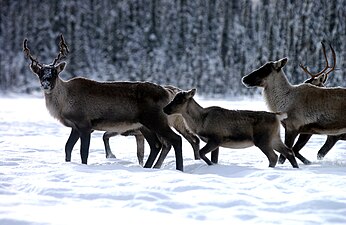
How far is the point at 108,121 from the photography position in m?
6.59

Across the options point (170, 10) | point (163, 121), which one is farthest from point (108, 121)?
point (170, 10)

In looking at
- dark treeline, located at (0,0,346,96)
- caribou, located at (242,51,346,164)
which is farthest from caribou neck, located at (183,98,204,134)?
dark treeline, located at (0,0,346,96)

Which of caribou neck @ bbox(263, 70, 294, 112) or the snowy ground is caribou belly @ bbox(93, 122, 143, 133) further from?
caribou neck @ bbox(263, 70, 294, 112)

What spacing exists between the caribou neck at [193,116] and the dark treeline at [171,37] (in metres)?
35.7

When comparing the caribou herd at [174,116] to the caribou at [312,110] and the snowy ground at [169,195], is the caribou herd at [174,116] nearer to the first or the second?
the caribou at [312,110]

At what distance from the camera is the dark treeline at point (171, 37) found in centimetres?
4509

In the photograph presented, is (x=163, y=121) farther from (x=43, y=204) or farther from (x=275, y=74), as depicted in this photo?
(x=43, y=204)

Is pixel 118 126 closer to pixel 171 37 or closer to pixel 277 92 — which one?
pixel 277 92

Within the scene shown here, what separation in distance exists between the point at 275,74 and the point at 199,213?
13.6 feet

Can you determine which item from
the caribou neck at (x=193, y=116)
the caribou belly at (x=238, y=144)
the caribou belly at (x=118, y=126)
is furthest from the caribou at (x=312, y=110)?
the caribou belly at (x=118, y=126)

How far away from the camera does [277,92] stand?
7.33 meters

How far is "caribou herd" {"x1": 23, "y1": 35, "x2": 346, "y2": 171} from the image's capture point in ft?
21.1

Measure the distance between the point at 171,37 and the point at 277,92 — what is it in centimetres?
4298

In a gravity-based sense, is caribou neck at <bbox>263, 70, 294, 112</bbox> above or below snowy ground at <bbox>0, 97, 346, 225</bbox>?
above
